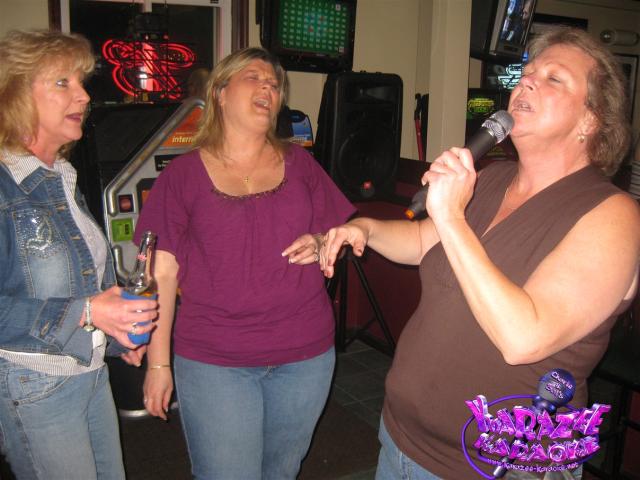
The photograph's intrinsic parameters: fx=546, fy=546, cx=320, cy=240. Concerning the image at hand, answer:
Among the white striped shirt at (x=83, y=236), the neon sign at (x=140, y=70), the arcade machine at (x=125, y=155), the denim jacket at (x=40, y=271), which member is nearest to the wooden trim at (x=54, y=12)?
the neon sign at (x=140, y=70)

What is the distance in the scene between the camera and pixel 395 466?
1.23m

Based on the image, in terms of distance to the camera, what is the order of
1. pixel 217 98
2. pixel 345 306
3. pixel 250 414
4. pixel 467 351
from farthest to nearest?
1. pixel 345 306
2. pixel 217 98
3. pixel 250 414
4. pixel 467 351

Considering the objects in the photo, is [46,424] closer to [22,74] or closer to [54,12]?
[22,74]

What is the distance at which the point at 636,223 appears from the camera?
96 cm

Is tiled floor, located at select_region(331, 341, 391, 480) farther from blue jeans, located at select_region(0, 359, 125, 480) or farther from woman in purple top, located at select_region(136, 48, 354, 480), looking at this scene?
blue jeans, located at select_region(0, 359, 125, 480)


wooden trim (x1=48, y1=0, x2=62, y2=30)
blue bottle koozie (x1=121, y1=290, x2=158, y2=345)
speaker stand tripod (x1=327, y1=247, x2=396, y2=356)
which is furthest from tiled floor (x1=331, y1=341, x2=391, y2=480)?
wooden trim (x1=48, y1=0, x2=62, y2=30)

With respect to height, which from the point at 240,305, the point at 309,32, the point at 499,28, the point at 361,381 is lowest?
the point at 361,381

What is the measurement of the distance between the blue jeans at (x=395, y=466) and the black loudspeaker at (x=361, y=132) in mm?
2033

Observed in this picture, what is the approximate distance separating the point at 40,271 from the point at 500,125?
108 centimetres

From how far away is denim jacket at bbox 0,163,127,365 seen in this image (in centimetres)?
122

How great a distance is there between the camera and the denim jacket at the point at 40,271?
122 cm

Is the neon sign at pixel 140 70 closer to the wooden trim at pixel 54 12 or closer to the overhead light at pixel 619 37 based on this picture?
the wooden trim at pixel 54 12

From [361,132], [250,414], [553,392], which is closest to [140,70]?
[361,132]

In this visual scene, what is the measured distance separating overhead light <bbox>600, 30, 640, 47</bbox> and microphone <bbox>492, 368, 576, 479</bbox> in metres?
5.97
